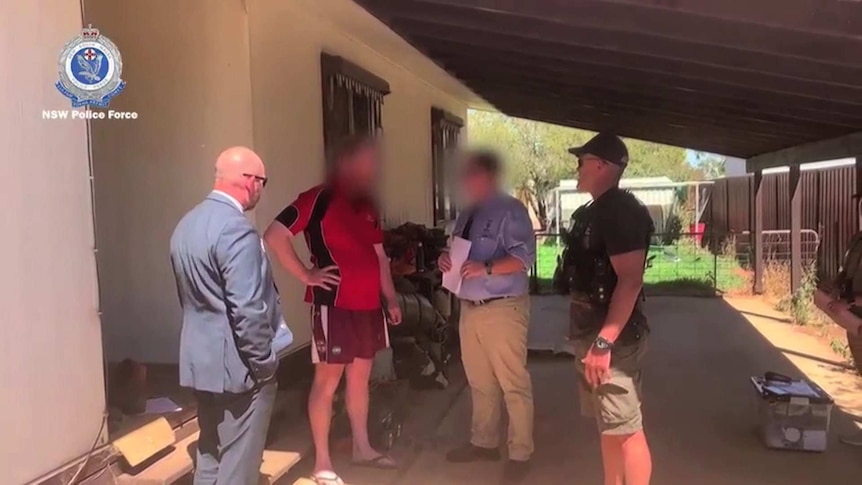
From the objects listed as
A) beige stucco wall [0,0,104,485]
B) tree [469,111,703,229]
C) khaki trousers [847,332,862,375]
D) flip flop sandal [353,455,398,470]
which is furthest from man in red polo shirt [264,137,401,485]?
tree [469,111,703,229]

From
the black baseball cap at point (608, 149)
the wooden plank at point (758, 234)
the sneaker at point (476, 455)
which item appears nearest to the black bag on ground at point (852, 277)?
the black baseball cap at point (608, 149)

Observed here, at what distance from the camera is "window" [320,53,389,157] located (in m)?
5.76

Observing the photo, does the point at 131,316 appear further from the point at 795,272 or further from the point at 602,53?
the point at 795,272

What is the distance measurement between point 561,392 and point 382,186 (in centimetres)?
254

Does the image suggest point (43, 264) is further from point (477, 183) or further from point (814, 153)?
point (814, 153)

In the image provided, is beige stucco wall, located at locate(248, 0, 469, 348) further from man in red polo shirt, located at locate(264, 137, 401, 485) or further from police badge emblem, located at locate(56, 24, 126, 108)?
police badge emblem, located at locate(56, 24, 126, 108)

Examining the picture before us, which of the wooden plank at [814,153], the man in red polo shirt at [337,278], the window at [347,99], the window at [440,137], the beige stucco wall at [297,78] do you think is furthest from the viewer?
the window at [440,137]

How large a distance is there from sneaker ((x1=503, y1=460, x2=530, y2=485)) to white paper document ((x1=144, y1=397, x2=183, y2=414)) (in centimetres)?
175

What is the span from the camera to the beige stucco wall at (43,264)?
8.55 feet

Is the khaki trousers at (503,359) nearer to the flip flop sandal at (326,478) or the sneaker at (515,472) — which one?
the sneaker at (515,472)

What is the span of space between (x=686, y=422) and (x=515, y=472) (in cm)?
171

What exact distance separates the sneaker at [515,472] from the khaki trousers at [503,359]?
0.04m

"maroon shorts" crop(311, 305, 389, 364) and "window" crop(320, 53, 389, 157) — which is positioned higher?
"window" crop(320, 53, 389, 157)

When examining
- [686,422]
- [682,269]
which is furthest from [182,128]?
[682,269]
